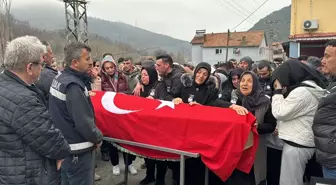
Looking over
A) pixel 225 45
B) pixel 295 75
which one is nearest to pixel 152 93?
pixel 295 75

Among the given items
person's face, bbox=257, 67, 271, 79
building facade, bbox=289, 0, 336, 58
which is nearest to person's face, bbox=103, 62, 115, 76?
person's face, bbox=257, 67, 271, 79

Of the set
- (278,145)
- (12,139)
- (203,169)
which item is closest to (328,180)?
(278,145)

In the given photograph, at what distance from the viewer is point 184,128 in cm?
361

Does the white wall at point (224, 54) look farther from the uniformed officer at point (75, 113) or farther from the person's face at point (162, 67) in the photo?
the uniformed officer at point (75, 113)

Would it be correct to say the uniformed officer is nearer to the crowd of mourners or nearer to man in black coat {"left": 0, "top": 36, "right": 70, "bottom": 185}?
the crowd of mourners

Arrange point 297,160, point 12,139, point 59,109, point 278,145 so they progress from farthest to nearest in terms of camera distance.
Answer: point 278,145 < point 297,160 < point 59,109 < point 12,139

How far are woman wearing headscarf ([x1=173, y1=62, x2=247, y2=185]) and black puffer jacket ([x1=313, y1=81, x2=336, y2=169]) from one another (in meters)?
1.48

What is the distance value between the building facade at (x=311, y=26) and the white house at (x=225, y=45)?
3578 cm

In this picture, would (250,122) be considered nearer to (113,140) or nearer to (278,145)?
(278,145)

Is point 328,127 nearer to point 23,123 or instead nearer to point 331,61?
point 331,61

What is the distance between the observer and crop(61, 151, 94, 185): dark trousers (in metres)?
3.06

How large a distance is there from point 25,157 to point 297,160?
8.53ft

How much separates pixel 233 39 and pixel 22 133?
56003 mm

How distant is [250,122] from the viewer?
3.37 metres
